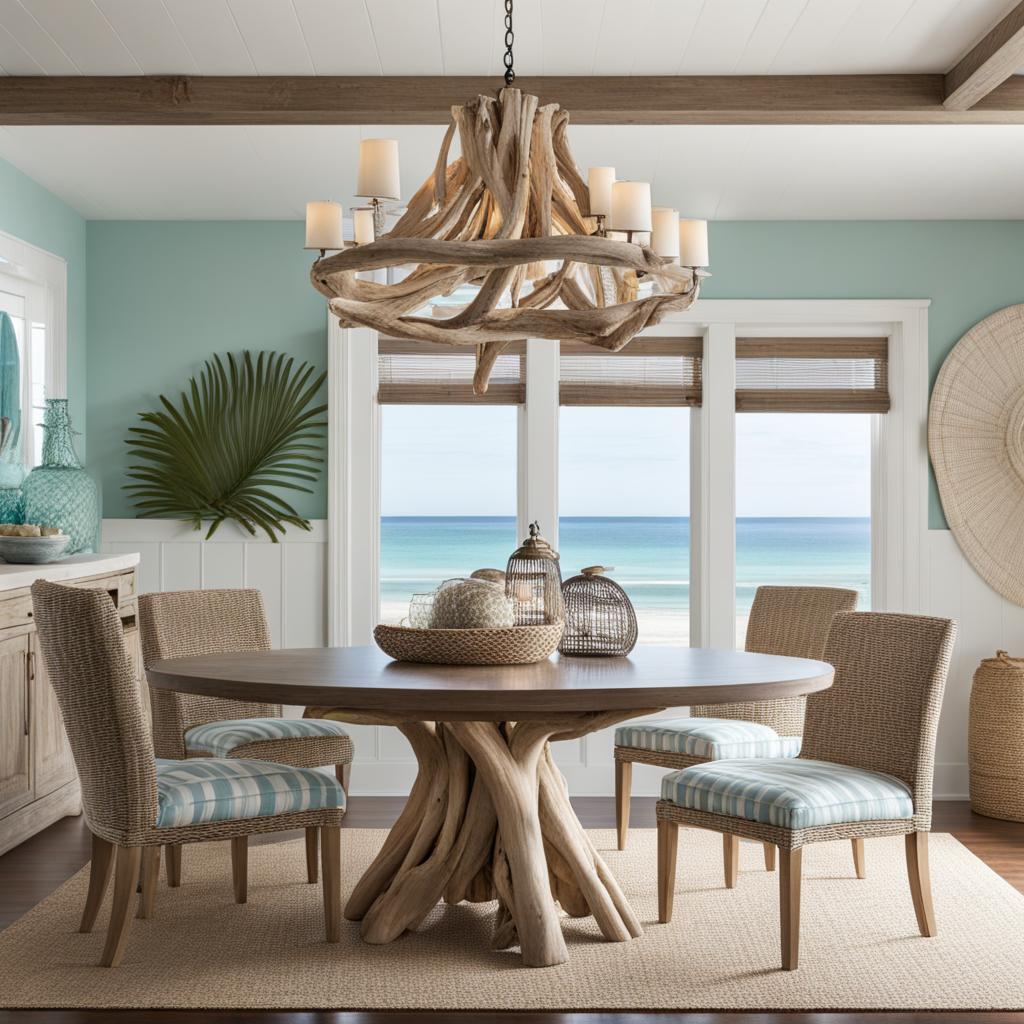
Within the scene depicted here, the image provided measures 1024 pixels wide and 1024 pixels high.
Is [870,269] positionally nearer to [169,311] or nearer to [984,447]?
[984,447]

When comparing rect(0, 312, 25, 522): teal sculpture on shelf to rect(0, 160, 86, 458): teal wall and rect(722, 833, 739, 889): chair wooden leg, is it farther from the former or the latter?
rect(722, 833, 739, 889): chair wooden leg

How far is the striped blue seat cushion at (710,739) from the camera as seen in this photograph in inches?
146

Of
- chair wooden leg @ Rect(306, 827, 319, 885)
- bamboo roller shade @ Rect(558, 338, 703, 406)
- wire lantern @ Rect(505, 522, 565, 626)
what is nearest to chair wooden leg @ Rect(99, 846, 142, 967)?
chair wooden leg @ Rect(306, 827, 319, 885)

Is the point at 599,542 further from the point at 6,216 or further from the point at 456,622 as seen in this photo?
the point at 456,622

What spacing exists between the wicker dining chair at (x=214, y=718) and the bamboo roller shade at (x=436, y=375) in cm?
144

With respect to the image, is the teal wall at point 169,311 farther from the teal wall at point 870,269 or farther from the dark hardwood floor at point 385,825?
the teal wall at point 870,269

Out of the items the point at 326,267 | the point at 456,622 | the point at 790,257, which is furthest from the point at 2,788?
the point at 790,257

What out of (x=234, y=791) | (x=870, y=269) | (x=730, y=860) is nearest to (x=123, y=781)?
(x=234, y=791)

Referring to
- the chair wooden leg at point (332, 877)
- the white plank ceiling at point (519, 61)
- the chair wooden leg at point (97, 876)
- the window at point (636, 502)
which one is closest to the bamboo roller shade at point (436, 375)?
the white plank ceiling at point (519, 61)

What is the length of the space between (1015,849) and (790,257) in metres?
2.56

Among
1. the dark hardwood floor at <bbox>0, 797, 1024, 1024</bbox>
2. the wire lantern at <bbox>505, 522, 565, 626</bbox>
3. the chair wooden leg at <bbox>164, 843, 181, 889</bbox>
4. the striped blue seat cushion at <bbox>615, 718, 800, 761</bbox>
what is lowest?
the dark hardwood floor at <bbox>0, 797, 1024, 1024</bbox>

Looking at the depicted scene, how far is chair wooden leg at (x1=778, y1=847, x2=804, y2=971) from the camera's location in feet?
9.49

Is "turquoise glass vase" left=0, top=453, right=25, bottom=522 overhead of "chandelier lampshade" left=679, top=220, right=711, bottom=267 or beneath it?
beneath

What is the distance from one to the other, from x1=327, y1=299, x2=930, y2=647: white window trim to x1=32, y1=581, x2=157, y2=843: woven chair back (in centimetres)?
231
